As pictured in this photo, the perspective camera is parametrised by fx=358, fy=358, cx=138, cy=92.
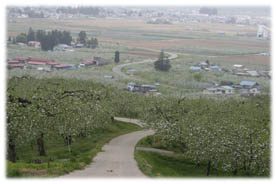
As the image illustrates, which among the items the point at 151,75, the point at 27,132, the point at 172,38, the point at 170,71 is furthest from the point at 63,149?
the point at 172,38

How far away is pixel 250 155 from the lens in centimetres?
2344

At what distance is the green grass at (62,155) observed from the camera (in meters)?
17.1

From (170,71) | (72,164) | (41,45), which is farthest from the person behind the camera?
(41,45)

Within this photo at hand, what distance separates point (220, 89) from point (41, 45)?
62105 millimetres

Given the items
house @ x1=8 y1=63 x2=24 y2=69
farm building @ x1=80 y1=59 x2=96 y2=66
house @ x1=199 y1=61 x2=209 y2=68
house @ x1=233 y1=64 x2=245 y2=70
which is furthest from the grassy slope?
house @ x1=233 y1=64 x2=245 y2=70

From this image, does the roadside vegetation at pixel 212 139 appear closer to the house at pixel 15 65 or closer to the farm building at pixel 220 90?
the farm building at pixel 220 90

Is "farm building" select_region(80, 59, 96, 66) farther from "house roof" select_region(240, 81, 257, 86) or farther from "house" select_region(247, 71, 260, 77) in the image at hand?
"house" select_region(247, 71, 260, 77)

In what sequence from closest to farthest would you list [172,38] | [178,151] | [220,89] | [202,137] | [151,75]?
[202,137] < [178,151] < [220,89] < [151,75] < [172,38]

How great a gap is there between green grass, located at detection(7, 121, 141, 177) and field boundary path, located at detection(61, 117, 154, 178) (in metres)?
0.48

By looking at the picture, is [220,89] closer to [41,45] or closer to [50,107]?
[50,107]

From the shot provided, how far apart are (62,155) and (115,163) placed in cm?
537

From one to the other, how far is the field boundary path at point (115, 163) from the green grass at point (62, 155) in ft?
1.56

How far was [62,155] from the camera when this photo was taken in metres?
25.4

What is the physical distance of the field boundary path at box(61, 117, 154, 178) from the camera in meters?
18.4
